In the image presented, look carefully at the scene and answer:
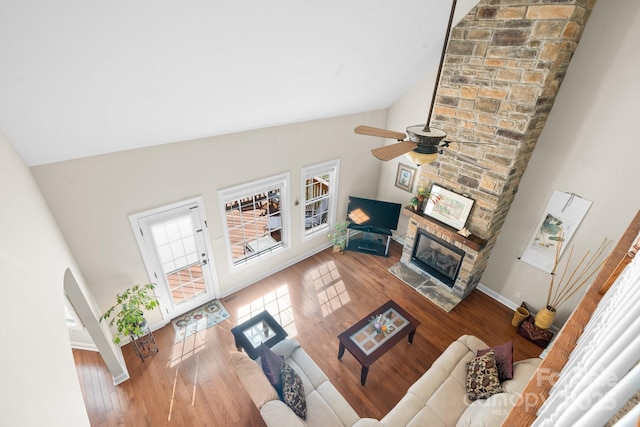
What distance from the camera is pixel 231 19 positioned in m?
2.25

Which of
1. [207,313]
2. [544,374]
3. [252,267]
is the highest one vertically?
[544,374]

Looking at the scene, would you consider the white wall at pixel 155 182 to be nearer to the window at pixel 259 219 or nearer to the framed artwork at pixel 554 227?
the window at pixel 259 219

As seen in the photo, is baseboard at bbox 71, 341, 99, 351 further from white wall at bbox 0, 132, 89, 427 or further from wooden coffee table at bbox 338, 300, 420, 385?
wooden coffee table at bbox 338, 300, 420, 385

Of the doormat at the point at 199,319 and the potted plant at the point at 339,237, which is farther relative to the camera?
the potted plant at the point at 339,237

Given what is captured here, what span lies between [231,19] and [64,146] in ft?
6.61

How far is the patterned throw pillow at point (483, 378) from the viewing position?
313 cm

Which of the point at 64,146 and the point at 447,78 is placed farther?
the point at 447,78

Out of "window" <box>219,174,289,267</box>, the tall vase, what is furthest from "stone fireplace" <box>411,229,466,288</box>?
"window" <box>219,174,289,267</box>

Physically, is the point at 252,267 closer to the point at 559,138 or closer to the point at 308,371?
the point at 308,371

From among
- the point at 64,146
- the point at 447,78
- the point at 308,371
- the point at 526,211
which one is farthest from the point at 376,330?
the point at 64,146

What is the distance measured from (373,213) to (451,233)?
1.62 metres

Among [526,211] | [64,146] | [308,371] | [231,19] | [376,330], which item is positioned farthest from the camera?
[526,211]

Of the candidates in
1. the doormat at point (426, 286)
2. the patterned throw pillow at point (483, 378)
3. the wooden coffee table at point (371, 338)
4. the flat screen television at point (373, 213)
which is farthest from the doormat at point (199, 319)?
the patterned throw pillow at point (483, 378)

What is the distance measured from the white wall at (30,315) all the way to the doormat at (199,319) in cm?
203
